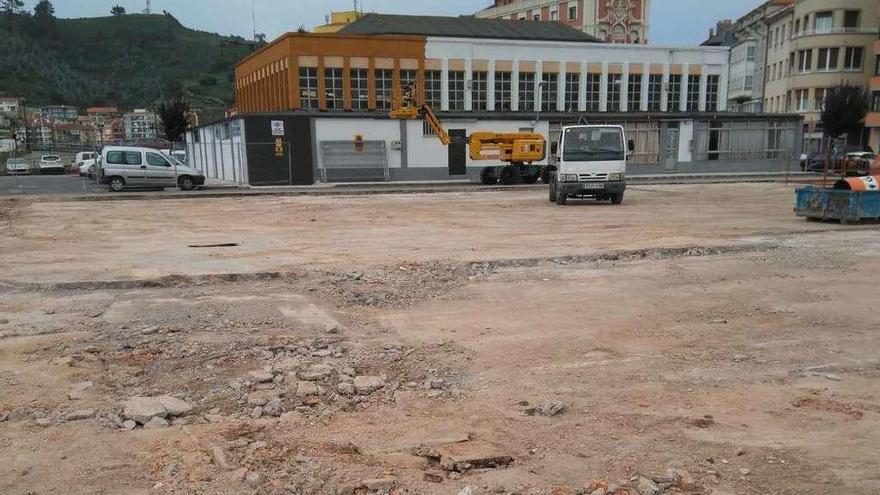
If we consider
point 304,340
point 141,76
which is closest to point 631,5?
point 304,340

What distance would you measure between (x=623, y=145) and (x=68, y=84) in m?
130

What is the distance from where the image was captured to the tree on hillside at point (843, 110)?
56.3 metres

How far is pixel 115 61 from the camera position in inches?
5561

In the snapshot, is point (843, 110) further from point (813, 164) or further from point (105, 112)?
point (105, 112)

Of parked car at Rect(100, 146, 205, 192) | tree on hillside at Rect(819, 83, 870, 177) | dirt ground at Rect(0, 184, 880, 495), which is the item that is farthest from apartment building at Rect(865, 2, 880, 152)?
Answer: parked car at Rect(100, 146, 205, 192)

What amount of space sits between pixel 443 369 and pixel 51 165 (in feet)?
187

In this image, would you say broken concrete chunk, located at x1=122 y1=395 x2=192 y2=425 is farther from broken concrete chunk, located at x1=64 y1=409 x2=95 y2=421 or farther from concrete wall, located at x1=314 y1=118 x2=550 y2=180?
concrete wall, located at x1=314 y1=118 x2=550 y2=180

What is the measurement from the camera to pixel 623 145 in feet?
67.5

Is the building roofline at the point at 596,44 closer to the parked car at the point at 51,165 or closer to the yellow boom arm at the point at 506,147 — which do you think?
the yellow boom arm at the point at 506,147

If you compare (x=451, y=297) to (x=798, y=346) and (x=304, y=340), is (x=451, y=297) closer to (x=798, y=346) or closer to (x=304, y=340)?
(x=304, y=340)

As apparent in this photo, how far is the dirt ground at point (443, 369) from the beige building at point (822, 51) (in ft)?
201

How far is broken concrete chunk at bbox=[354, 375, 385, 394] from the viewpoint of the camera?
17.6ft

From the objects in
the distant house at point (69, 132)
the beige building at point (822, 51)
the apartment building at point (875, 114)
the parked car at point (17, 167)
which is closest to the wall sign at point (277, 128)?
the parked car at point (17, 167)

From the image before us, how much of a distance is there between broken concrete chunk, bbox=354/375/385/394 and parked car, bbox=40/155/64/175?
56435mm
